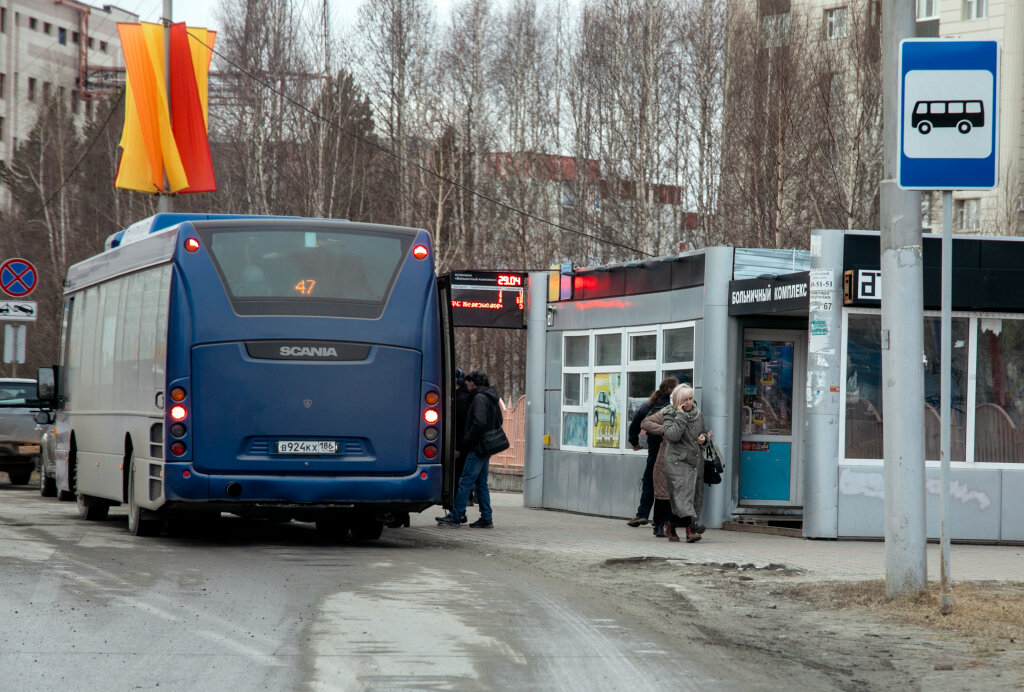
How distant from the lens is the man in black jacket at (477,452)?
16.9 meters

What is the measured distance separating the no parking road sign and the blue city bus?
13.4 m

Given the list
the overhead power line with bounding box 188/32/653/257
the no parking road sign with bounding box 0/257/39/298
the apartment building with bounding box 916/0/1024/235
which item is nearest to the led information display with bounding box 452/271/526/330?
the no parking road sign with bounding box 0/257/39/298

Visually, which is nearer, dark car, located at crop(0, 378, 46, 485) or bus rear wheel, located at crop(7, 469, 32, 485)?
dark car, located at crop(0, 378, 46, 485)

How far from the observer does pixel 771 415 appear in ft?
59.8

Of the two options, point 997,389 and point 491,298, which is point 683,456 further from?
point 491,298

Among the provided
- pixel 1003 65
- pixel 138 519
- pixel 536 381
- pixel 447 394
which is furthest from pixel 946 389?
pixel 1003 65

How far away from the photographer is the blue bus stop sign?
9.46 metres

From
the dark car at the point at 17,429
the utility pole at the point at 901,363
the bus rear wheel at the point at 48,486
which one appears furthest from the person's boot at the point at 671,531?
the dark car at the point at 17,429

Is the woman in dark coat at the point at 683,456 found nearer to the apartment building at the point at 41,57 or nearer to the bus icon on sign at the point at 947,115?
the bus icon on sign at the point at 947,115

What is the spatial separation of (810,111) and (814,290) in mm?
23984

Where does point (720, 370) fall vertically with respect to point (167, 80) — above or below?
below

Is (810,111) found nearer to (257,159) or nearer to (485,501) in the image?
(257,159)

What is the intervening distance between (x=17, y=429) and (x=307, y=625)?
18.1m

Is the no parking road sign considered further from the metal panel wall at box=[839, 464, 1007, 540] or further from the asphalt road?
the metal panel wall at box=[839, 464, 1007, 540]
